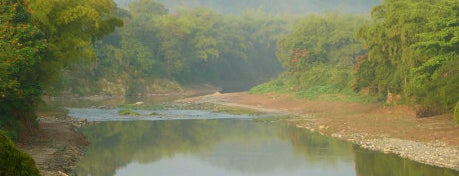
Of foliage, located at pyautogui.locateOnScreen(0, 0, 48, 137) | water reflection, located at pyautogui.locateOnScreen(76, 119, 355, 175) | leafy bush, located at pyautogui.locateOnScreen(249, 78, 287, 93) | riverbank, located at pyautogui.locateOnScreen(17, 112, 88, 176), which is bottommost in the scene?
water reflection, located at pyautogui.locateOnScreen(76, 119, 355, 175)

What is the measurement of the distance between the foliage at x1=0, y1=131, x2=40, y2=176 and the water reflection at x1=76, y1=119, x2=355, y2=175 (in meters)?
19.6

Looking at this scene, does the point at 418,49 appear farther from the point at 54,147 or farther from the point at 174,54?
the point at 174,54

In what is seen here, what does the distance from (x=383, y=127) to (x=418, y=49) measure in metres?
7.18

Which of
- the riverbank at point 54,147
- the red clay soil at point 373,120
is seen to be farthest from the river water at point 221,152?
Answer: the red clay soil at point 373,120

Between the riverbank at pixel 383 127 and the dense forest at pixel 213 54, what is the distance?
5.16ft

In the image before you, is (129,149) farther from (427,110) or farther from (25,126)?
(427,110)

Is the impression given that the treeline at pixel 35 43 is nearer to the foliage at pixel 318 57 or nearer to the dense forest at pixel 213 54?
the dense forest at pixel 213 54

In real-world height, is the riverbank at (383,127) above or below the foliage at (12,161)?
below

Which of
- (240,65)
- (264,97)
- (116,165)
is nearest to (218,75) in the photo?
(240,65)

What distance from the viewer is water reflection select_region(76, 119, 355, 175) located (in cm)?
3475

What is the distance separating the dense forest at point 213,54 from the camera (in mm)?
32750

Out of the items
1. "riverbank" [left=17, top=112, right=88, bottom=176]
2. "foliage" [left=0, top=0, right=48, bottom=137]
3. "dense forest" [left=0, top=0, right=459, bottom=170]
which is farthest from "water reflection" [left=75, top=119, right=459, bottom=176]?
"dense forest" [left=0, top=0, right=459, bottom=170]

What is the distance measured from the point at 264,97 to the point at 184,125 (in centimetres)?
2791

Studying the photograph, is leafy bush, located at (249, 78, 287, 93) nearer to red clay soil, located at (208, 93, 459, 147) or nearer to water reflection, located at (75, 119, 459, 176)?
red clay soil, located at (208, 93, 459, 147)
